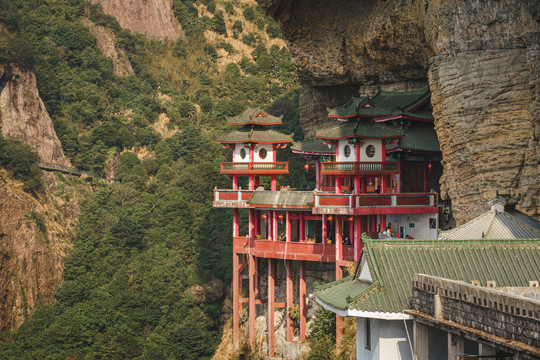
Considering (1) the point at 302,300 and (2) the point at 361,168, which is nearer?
(2) the point at 361,168

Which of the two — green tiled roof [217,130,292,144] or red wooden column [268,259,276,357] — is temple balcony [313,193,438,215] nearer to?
red wooden column [268,259,276,357]

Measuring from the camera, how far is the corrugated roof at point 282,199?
125ft

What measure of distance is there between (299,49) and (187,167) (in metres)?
30.6

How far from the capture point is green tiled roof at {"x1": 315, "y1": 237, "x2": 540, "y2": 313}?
72.2ft

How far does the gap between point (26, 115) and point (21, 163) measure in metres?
8.76

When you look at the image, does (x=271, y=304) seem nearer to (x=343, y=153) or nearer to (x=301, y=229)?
(x=301, y=229)

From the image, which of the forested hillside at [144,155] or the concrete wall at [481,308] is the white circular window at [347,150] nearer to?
the concrete wall at [481,308]

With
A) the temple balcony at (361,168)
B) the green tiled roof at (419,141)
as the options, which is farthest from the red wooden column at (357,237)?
the green tiled roof at (419,141)

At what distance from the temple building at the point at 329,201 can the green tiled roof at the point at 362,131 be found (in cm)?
4

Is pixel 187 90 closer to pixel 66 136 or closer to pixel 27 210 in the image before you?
pixel 66 136

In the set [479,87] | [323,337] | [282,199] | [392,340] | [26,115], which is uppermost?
[26,115]

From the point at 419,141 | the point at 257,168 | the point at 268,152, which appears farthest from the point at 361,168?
the point at 268,152

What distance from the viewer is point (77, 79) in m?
87.1

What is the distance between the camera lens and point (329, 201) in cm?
3556
